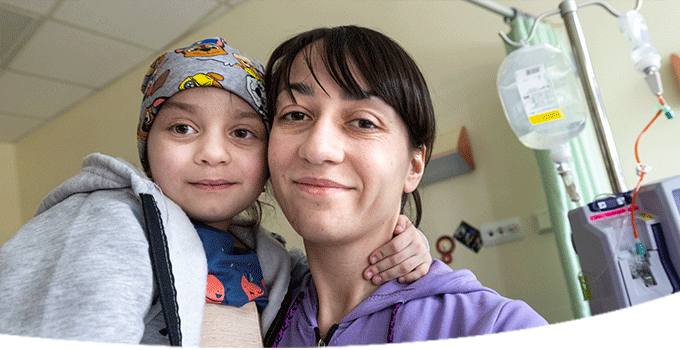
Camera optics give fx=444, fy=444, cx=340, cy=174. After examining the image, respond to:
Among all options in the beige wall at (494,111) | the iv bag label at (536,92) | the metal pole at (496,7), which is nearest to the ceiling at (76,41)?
the beige wall at (494,111)

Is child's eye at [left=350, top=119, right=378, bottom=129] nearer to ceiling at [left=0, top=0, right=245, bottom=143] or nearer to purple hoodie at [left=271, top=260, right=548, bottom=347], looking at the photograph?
purple hoodie at [left=271, top=260, right=548, bottom=347]

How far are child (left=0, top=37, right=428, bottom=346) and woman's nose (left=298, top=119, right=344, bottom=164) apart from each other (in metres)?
0.12

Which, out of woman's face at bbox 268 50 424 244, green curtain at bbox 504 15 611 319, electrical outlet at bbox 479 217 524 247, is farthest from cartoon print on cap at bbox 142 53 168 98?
electrical outlet at bbox 479 217 524 247

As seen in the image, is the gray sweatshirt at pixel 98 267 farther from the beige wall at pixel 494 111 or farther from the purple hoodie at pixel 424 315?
the beige wall at pixel 494 111

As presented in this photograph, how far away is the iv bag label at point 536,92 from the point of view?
107 cm

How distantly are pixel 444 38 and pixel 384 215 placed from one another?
1228 millimetres

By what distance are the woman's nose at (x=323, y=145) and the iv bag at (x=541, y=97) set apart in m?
0.75

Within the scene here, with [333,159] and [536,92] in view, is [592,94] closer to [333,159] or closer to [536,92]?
[536,92]

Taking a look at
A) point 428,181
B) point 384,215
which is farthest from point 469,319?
point 428,181

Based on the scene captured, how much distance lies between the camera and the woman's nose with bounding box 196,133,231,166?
54 cm

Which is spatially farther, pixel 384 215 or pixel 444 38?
pixel 444 38

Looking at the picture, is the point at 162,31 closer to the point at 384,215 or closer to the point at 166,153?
the point at 166,153

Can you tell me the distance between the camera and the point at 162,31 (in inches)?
89.4

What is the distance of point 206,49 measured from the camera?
0.65 m
